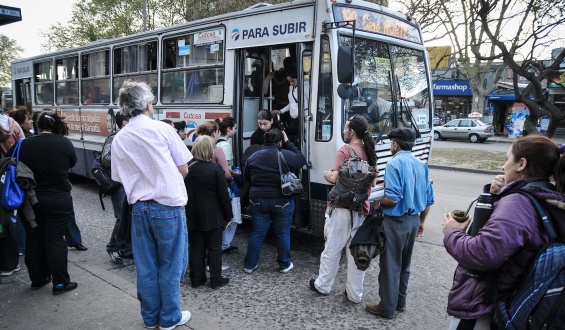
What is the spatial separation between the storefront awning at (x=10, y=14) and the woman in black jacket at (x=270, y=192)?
331 centimetres

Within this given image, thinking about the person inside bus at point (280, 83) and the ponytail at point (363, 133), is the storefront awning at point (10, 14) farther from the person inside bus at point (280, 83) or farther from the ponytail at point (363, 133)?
the ponytail at point (363, 133)

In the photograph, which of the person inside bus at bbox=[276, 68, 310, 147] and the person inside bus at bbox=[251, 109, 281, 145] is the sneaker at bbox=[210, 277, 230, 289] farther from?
the person inside bus at bbox=[276, 68, 310, 147]

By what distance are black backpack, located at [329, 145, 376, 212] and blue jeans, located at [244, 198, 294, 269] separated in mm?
869

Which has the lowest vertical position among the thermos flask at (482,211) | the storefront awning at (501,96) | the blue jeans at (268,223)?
the blue jeans at (268,223)

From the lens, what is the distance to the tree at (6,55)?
45.3 meters

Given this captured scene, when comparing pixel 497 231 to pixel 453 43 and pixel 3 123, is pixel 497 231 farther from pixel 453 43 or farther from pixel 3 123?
pixel 453 43

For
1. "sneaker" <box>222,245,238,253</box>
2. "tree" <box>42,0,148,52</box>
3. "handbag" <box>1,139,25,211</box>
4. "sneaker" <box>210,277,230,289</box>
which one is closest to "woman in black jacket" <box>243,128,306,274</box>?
"sneaker" <box>210,277,230,289</box>

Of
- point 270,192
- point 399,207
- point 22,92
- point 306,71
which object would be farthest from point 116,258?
point 22,92

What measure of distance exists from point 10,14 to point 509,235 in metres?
5.62

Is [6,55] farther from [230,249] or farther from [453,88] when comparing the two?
[230,249]

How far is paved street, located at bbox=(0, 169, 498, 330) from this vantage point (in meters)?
3.64

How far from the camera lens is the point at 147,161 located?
3137mm

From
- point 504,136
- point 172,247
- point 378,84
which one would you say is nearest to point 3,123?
point 172,247

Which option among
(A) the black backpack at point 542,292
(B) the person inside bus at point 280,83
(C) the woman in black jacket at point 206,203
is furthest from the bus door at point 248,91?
(A) the black backpack at point 542,292
